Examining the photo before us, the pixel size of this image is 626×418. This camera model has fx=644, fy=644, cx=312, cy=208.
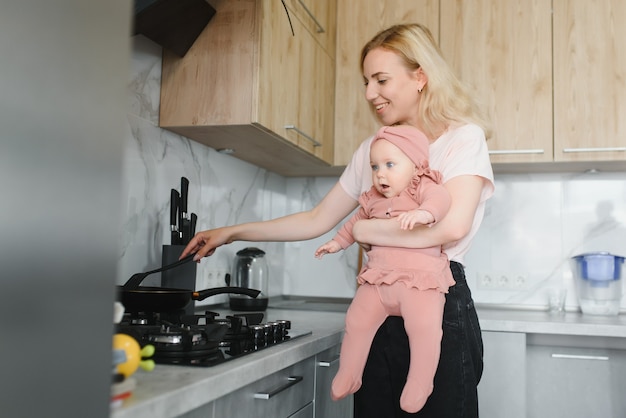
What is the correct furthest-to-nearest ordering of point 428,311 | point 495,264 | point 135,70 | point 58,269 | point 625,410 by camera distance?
point 495,264
point 625,410
point 135,70
point 428,311
point 58,269

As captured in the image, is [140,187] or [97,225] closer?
[97,225]

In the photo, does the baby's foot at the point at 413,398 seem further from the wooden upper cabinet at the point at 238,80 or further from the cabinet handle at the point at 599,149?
the cabinet handle at the point at 599,149

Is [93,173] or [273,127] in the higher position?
[273,127]

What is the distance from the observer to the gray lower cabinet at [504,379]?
2.17 meters

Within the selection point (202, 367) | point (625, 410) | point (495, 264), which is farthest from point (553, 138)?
point (202, 367)

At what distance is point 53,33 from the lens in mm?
565

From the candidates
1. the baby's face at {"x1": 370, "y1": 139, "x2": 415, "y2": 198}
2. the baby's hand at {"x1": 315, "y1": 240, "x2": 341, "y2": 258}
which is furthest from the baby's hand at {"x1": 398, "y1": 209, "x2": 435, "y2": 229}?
the baby's hand at {"x1": 315, "y1": 240, "x2": 341, "y2": 258}

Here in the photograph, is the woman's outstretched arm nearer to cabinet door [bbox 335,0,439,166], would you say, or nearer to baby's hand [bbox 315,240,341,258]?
baby's hand [bbox 315,240,341,258]

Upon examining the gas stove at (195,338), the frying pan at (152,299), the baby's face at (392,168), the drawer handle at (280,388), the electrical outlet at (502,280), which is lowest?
the drawer handle at (280,388)

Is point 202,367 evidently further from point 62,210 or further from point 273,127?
point 273,127

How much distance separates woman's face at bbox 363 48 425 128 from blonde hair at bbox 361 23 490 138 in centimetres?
2

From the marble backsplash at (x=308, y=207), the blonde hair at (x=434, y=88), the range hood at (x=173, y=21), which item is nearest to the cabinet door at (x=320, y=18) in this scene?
the range hood at (x=173, y=21)

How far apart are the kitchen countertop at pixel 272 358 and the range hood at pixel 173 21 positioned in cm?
88

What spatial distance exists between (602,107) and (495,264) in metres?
0.80
